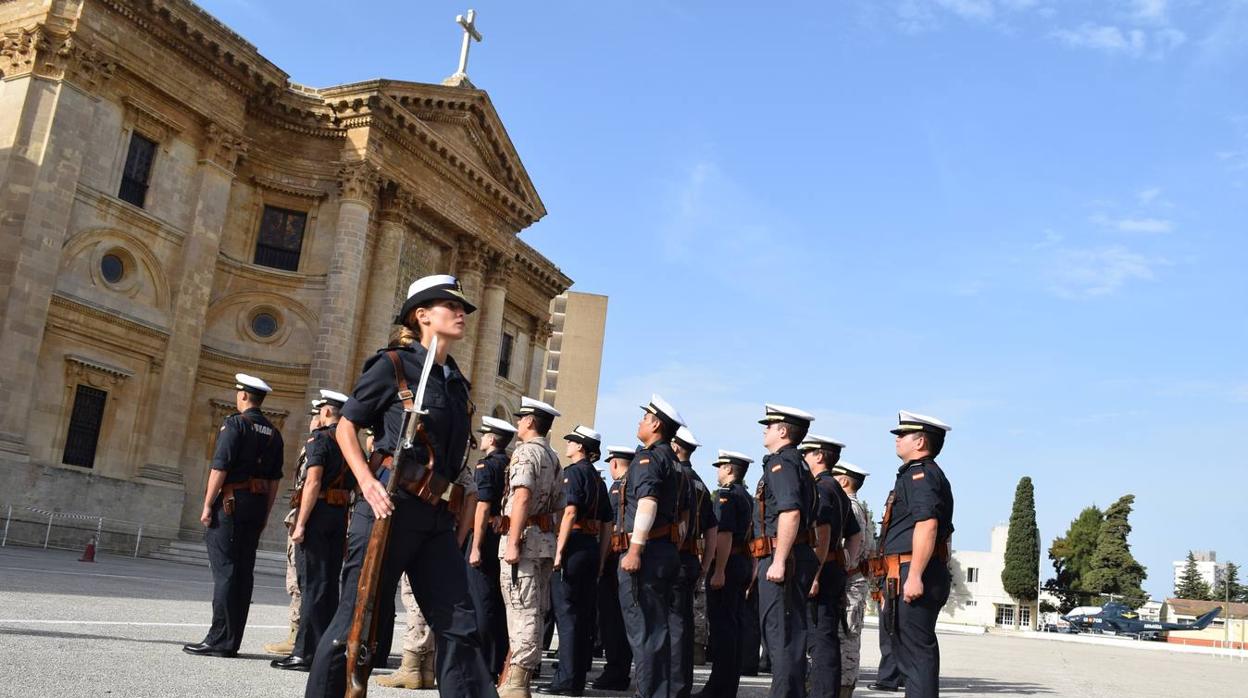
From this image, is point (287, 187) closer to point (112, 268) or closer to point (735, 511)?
point (112, 268)

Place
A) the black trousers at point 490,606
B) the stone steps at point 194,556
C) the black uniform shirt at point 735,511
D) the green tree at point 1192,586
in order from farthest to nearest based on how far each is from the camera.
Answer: the green tree at point 1192,586, the stone steps at point 194,556, the black uniform shirt at point 735,511, the black trousers at point 490,606

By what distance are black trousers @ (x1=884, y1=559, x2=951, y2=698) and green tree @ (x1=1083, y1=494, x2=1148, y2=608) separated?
6961 cm

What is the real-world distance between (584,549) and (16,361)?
55.9 ft

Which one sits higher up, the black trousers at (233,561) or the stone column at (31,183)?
the stone column at (31,183)

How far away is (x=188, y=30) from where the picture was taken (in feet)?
78.6

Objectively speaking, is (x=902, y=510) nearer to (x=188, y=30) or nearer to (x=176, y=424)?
(x=176, y=424)

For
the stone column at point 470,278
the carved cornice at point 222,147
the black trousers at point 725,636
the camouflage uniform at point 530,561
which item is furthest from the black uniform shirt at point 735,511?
the stone column at point 470,278

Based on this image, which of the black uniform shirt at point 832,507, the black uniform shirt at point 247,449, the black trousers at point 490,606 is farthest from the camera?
the black trousers at point 490,606

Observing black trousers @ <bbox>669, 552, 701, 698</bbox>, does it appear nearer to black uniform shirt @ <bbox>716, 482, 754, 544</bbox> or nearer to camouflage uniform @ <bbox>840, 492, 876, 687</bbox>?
camouflage uniform @ <bbox>840, 492, 876, 687</bbox>

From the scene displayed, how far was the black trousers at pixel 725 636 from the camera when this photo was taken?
8.16m

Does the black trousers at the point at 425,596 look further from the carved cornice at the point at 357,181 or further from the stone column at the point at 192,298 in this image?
the carved cornice at the point at 357,181

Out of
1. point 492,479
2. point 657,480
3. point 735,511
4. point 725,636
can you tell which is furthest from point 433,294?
point 735,511

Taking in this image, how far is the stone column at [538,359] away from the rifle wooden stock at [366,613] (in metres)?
36.4

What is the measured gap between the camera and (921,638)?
20.1 feet
